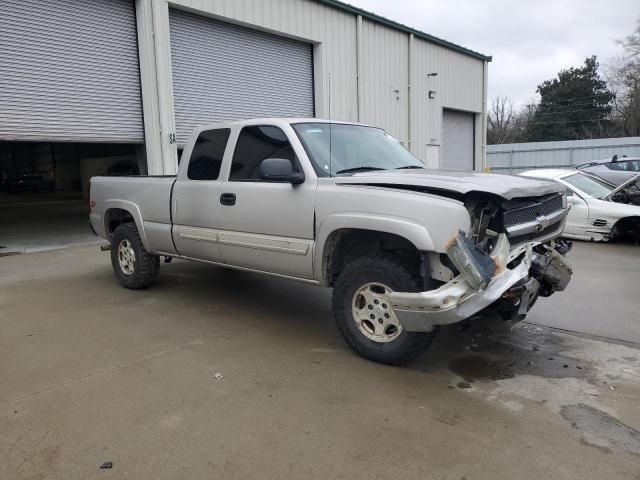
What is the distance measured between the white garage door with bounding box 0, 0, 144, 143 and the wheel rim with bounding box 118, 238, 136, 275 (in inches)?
188

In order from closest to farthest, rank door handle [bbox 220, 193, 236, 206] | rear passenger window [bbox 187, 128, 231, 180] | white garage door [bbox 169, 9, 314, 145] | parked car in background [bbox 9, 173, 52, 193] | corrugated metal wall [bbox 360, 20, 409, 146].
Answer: door handle [bbox 220, 193, 236, 206]
rear passenger window [bbox 187, 128, 231, 180]
white garage door [bbox 169, 9, 314, 145]
corrugated metal wall [bbox 360, 20, 409, 146]
parked car in background [bbox 9, 173, 52, 193]

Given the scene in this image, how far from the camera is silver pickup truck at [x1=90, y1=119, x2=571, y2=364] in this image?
3.64 m

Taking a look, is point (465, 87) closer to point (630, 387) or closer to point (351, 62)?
point (351, 62)

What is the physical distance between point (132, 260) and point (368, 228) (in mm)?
3892

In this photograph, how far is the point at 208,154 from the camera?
559cm

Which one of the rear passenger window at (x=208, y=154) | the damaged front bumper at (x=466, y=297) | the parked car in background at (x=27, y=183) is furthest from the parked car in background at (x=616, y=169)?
the parked car in background at (x=27, y=183)

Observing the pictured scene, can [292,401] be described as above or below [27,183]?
below

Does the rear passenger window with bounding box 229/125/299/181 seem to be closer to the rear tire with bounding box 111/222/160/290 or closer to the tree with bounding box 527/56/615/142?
the rear tire with bounding box 111/222/160/290

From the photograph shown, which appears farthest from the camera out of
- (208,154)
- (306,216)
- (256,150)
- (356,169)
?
(208,154)

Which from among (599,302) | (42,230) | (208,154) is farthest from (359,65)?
(599,302)

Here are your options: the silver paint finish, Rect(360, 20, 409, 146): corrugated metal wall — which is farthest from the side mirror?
Rect(360, 20, 409, 146): corrugated metal wall

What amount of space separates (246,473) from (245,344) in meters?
2.00

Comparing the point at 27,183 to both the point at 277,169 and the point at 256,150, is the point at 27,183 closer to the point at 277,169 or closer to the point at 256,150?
the point at 256,150

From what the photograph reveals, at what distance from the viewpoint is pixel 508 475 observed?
2.70 metres
